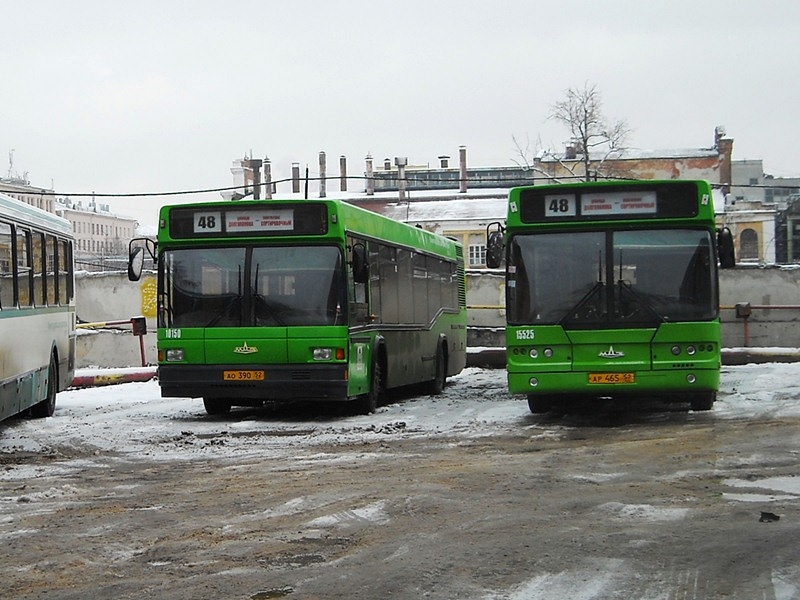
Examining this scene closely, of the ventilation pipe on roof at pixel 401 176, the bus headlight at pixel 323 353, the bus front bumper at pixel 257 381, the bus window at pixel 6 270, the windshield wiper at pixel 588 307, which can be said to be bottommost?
the bus front bumper at pixel 257 381

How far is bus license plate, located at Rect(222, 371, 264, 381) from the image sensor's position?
1703 cm

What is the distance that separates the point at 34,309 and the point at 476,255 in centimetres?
7548

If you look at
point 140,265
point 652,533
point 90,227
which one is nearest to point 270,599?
point 652,533

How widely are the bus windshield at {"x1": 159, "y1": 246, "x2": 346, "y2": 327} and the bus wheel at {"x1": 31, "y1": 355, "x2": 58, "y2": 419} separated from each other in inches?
85.8

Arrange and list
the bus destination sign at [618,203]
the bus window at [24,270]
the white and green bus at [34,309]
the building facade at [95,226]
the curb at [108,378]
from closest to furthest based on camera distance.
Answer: the white and green bus at [34,309], the bus window at [24,270], the bus destination sign at [618,203], the curb at [108,378], the building facade at [95,226]

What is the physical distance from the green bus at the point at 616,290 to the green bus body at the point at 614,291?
0.01 m

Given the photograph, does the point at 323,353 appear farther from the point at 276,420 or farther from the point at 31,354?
the point at 31,354

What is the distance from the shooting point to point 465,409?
18.9m

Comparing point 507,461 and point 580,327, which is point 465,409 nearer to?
point 580,327

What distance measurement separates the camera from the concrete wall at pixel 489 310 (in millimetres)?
32406

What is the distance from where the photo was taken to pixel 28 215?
16484mm

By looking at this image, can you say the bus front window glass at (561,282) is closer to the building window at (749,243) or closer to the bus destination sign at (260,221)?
the bus destination sign at (260,221)

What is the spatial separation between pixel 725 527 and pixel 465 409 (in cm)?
1049

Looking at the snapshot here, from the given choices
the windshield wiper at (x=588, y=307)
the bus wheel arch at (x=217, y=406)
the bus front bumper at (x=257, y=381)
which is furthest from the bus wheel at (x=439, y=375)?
the windshield wiper at (x=588, y=307)
